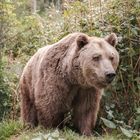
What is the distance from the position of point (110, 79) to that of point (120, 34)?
6.14 feet

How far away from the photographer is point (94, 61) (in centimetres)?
654

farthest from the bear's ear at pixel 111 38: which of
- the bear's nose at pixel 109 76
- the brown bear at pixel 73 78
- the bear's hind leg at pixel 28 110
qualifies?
the bear's hind leg at pixel 28 110

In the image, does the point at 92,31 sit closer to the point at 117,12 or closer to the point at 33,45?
the point at 117,12

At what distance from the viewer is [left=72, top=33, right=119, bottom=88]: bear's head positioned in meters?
6.41

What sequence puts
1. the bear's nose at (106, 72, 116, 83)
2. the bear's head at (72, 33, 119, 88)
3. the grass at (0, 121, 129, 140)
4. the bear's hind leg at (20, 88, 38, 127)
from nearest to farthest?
the bear's nose at (106, 72, 116, 83) → the bear's head at (72, 33, 119, 88) → the grass at (0, 121, 129, 140) → the bear's hind leg at (20, 88, 38, 127)

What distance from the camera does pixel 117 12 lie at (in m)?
8.14

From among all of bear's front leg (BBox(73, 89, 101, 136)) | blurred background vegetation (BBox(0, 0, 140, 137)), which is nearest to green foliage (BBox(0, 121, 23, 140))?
bear's front leg (BBox(73, 89, 101, 136))

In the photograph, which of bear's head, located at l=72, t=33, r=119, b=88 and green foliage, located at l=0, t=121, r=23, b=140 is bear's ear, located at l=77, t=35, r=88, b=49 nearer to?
bear's head, located at l=72, t=33, r=119, b=88

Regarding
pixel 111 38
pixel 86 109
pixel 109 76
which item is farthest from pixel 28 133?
pixel 111 38

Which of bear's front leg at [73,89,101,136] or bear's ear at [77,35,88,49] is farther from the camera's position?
bear's front leg at [73,89,101,136]

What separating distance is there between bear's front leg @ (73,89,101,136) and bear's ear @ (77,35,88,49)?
711mm

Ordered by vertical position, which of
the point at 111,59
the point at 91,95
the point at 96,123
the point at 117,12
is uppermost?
the point at 117,12

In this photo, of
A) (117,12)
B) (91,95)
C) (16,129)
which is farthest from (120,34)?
(16,129)

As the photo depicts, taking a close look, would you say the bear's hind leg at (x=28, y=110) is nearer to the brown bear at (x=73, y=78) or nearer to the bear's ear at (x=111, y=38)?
the brown bear at (x=73, y=78)
